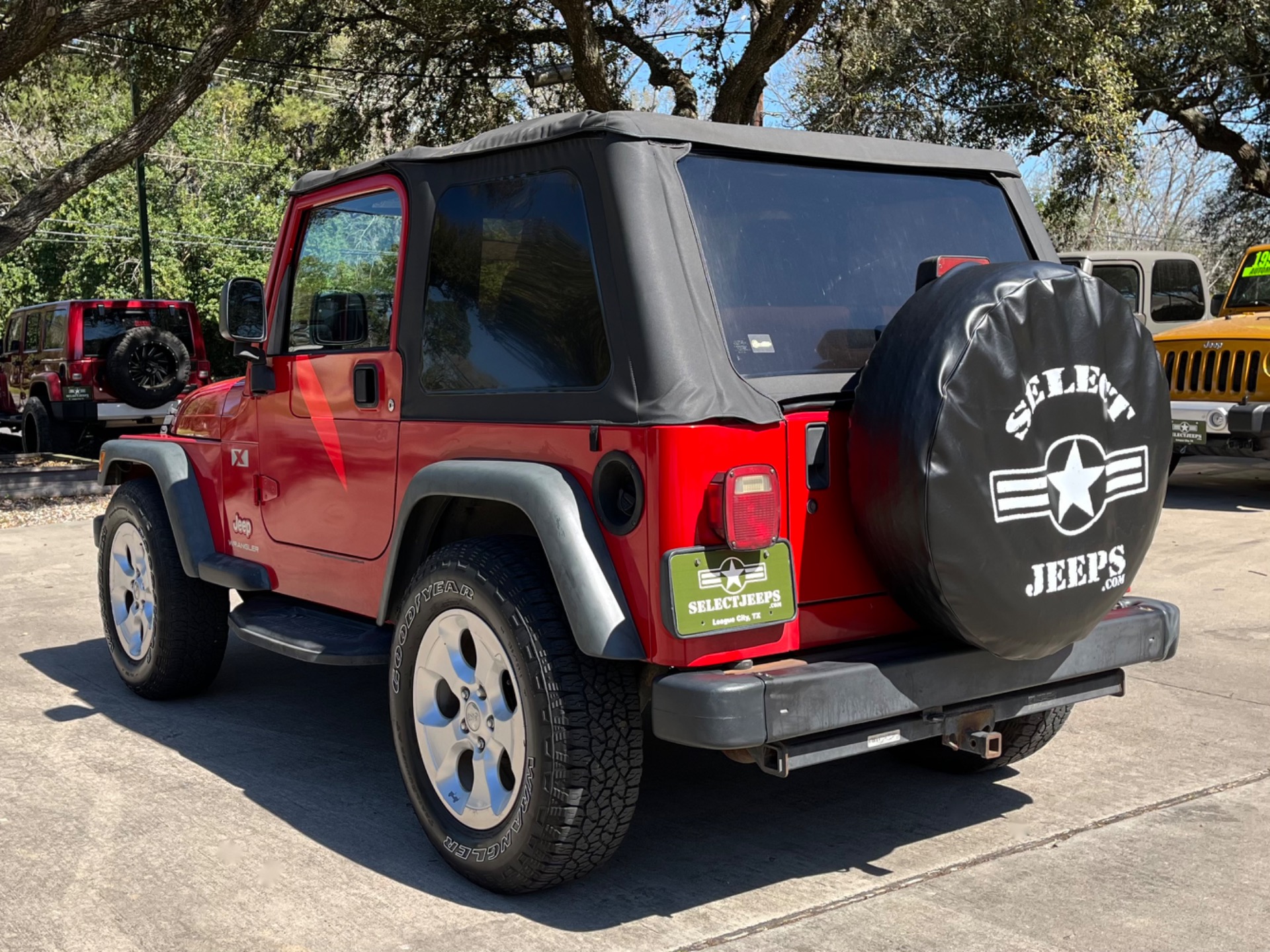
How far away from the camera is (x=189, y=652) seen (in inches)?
214

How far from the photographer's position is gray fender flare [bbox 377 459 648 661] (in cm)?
326

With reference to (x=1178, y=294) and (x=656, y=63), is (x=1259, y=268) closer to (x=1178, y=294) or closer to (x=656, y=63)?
(x=1178, y=294)

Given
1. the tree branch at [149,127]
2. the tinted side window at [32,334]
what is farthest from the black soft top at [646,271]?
the tinted side window at [32,334]

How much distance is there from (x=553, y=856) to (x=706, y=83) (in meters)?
16.6

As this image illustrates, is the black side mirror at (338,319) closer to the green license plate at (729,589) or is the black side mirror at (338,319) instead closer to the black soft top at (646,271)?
the black soft top at (646,271)

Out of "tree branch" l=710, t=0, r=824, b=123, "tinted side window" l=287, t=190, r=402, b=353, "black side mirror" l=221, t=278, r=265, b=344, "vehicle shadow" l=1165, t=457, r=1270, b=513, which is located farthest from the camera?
"tree branch" l=710, t=0, r=824, b=123

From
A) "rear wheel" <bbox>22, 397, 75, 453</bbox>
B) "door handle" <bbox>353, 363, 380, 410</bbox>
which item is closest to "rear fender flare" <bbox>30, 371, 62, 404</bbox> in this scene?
"rear wheel" <bbox>22, 397, 75, 453</bbox>

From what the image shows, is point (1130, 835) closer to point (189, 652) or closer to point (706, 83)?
point (189, 652)

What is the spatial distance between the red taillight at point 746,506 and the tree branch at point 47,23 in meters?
11.2

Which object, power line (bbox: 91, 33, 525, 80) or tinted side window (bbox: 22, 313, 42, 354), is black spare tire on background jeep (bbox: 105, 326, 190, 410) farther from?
power line (bbox: 91, 33, 525, 80)

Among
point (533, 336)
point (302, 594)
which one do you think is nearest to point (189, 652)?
point (302, 594)

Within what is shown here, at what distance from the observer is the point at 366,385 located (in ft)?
14.3

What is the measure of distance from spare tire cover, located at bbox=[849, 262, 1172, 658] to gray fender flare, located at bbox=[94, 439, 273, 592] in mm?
2562

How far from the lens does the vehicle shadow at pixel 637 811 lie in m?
3.72
